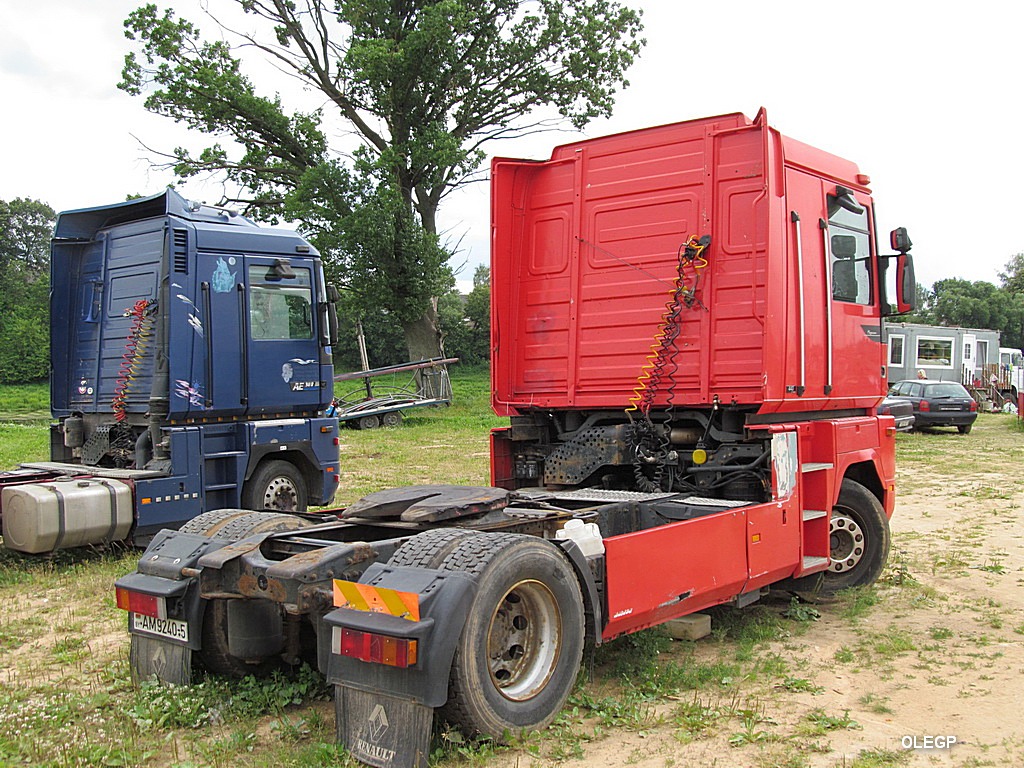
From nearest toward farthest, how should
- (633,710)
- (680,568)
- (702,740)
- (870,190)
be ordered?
(702,740) → (633,710) → (680,568) → (870,190)

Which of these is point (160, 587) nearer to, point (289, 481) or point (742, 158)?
point (742, 158)

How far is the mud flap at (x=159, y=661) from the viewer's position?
15.2ft

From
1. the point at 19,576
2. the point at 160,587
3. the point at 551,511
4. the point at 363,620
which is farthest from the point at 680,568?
the point at 19,576

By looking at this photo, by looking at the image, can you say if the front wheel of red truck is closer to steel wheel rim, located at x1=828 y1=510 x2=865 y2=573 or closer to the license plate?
steel wheel rim, located at x1=828 y1=510 x2=865 y2=573

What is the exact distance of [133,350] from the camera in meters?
9.29

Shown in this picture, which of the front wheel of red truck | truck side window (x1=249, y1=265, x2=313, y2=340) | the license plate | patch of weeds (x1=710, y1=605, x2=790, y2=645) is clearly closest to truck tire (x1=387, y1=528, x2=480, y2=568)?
the license plate

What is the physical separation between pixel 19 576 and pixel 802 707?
243 inches

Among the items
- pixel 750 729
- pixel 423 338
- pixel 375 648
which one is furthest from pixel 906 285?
pixel 423 338

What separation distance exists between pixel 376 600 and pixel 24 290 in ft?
166

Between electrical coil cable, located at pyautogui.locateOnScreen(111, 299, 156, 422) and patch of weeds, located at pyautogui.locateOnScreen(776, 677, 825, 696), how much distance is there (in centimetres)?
669

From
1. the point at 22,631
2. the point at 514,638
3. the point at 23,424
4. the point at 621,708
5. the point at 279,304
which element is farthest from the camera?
the point at 23,424

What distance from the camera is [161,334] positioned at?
8.87 metres

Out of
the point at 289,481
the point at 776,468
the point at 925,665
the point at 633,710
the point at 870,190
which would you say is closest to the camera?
the point at 633,710

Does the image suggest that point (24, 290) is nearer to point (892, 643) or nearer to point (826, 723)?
point (892, 643)
